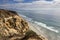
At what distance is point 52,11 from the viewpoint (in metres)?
17.8

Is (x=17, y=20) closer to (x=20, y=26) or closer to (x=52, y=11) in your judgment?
(x=20, y=26)

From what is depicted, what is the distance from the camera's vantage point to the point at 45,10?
18.1 metres

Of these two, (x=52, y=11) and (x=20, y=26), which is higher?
(x=20, y=26)

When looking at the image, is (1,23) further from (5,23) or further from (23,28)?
(23,28)

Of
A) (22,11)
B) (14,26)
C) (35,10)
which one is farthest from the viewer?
(35,10)

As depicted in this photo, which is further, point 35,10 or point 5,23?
point 35,10

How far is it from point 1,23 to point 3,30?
326 mm

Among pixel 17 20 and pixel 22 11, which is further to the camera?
pixel 22 11

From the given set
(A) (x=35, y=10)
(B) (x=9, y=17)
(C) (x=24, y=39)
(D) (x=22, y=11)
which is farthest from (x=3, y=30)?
(A) (x=35, y=10)

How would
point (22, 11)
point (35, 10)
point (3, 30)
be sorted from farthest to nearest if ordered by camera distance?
point (35, 10) < point (22, 11) < point (3, 30)

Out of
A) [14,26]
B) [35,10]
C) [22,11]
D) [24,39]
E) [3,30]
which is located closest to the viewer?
[24,39]

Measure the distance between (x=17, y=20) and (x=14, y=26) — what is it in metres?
0.35

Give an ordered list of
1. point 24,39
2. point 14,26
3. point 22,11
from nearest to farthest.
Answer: point 24,39 → point 14,26 → point 22,11

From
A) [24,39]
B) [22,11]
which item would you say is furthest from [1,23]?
[22,11]
